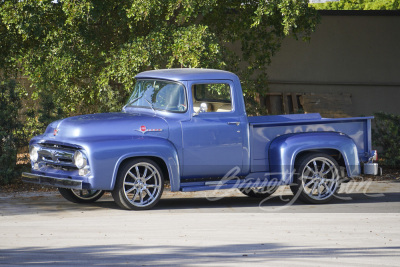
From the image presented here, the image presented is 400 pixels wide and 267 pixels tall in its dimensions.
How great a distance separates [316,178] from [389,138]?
226 inches

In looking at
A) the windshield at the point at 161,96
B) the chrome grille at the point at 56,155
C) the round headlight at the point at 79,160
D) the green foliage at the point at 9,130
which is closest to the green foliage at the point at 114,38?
the green foliage at the point at 9,130

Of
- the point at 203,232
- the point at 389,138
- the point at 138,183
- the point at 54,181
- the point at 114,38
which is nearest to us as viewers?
the point at 203,232

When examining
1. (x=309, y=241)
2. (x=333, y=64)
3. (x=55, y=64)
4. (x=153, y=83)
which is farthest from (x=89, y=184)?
(x=333, y=64)

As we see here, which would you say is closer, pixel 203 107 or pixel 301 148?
pixel 203 107

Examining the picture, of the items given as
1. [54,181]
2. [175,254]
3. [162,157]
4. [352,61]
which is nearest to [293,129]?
[162,157]

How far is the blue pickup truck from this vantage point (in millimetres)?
11086

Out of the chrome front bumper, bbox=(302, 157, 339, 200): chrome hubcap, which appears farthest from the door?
the chrome front bumper

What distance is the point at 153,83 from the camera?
40.0ft

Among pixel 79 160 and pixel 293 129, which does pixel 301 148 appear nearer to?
pixel 293 129

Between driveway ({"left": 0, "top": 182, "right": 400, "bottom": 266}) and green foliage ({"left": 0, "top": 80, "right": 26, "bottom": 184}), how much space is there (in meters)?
1.11

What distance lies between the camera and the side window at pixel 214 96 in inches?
473

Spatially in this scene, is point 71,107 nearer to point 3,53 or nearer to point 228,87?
point 3,53

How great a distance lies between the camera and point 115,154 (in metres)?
11.0

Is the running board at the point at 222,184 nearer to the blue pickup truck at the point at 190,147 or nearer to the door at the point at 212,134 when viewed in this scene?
the blue pickup truck at the point at 190,147
